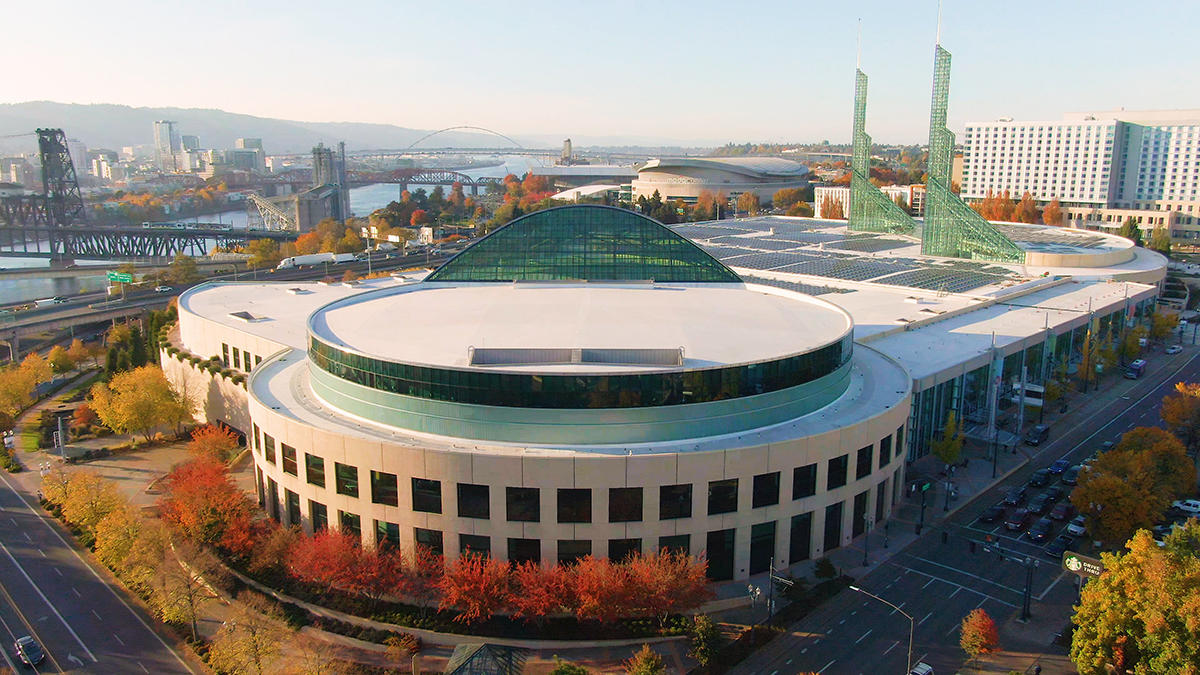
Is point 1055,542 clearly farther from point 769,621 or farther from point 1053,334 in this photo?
Answer: point 1053,334

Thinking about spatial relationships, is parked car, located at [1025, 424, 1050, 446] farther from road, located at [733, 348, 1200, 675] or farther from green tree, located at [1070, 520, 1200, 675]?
green tree, located at [1070, 520, 1200, 675]

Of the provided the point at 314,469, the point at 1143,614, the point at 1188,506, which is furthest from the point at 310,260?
the point at 1143,614

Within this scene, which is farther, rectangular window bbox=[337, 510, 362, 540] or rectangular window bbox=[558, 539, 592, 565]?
rectangular window bbox=[337, 510, 362, 540]

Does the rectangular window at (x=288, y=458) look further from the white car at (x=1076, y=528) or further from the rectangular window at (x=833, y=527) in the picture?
the white car at (x=1076, y=528)

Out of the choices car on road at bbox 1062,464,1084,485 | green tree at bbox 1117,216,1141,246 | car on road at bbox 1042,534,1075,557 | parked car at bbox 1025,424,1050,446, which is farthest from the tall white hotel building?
car on road at bbox 1042,534,1075,557

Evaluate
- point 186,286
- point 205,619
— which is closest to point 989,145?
point 186,286

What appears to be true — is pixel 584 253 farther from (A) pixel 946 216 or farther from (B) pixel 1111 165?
(B) pixel 1111 165
